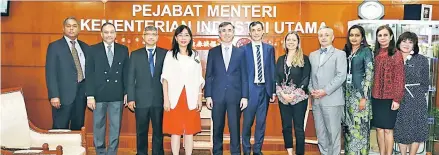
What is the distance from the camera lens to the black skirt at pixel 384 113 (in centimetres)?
478

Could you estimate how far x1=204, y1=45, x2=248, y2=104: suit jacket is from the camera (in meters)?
4.86

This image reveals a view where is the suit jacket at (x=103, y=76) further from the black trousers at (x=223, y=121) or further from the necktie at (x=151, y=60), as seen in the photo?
the black trousers at (x=223, y=121)

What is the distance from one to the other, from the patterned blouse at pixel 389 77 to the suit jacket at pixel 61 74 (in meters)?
3.06

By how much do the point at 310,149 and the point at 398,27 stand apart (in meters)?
1.76

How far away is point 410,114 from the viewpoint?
4766 millimetres

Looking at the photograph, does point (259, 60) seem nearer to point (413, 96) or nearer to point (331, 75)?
point (331, 75)

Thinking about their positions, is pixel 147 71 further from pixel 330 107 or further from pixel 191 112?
pixel 330 107

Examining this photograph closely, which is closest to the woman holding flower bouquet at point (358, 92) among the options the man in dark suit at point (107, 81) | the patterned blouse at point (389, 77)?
the patterned blouse at point (389, 77)

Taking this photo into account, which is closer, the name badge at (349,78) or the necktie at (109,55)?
the name badge at (349,78)

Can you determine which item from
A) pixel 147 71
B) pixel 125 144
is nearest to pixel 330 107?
pixel 147 71

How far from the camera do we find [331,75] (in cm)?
480

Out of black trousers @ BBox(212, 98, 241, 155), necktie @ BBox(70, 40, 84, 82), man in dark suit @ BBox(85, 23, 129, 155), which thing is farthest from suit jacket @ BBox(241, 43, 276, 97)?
necktie @ BBox(70, 40, 84, 82)

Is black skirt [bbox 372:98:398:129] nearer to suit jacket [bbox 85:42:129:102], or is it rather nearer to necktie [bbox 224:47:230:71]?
necktie [bbox 224:47:230:71]

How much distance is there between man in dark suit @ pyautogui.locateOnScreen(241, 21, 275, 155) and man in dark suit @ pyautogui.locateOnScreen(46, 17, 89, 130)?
5.73 ft
